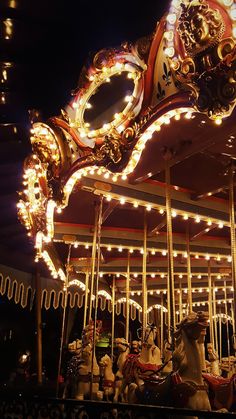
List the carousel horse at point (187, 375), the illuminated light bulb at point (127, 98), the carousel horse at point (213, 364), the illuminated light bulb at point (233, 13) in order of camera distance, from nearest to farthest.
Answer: the illuminated light bulb at point (233, 13)
the carousel horse at point (187, 375)
the illuminated light bulb at point (127, 98)
the carousel horse at point (213, 364)

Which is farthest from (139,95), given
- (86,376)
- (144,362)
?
(86,376)

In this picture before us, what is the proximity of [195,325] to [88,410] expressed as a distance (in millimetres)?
1050

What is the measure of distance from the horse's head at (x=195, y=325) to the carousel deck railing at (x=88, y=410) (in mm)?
631

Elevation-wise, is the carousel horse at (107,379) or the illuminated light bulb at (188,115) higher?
the illuminated light bulb at (188,115)

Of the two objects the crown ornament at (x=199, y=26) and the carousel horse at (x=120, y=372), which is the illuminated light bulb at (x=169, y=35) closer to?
the crown ornament at (x=199, y=26)

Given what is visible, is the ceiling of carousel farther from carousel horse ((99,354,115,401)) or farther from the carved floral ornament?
carousel horse ((99,354,115,401))

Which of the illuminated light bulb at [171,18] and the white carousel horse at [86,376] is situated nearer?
the illuminated light bulb at [171,18]

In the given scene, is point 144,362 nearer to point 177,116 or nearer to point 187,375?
point 187,375

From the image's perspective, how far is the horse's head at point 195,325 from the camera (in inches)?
140

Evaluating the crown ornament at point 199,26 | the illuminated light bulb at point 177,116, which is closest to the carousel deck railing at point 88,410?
the illuminated light bulb at point 177,116

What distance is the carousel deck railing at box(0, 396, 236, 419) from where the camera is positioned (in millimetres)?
2639

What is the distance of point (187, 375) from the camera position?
3562 millimetres

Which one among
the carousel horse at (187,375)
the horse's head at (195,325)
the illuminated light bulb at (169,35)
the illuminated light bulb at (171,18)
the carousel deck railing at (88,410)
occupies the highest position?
the illuminated light bulb at (171,18)

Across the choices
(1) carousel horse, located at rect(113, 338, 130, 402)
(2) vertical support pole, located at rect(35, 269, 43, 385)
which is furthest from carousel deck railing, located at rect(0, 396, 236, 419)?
(2) vertical support pole, located at rect(35, 269, 43, 385)
